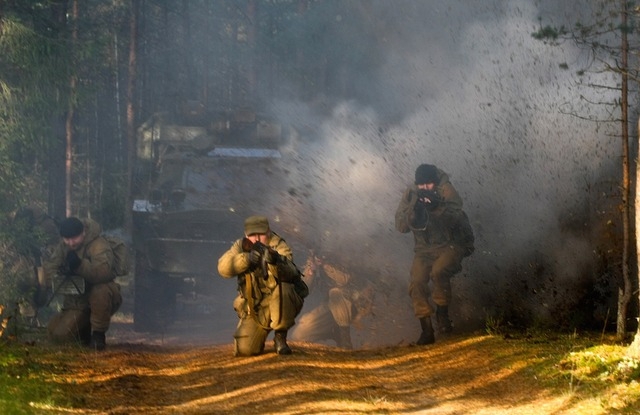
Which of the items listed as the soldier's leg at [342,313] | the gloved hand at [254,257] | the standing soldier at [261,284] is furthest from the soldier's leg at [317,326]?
the gloved hand at [254,257]

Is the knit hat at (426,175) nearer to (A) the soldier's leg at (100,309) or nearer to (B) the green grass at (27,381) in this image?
(A) the soldier's leg at (100,309)

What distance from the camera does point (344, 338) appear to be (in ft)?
44.0

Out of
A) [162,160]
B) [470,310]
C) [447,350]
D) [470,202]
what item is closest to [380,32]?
[162,160]

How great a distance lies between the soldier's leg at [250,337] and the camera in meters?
9.84

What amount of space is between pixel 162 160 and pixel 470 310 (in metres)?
6.82

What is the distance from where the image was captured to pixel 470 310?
40.7 feet

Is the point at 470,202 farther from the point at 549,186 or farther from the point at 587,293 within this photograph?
the point at 587,293

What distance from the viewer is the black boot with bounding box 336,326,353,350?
13.3 metres

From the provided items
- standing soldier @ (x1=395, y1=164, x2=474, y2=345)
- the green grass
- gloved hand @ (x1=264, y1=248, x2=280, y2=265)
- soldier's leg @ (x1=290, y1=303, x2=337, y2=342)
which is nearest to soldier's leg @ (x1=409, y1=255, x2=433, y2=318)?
standing soldier @ (x1=395, y1=164, x2=474, y2=345)

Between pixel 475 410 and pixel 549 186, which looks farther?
pixel 549 186

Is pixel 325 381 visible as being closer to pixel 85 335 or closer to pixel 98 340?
pixel 98 340

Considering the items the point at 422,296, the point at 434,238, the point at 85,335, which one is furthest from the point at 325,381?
the point at 85,335

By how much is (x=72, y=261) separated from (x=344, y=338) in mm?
3418

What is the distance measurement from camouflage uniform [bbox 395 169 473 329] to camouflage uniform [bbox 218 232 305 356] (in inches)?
74.8
